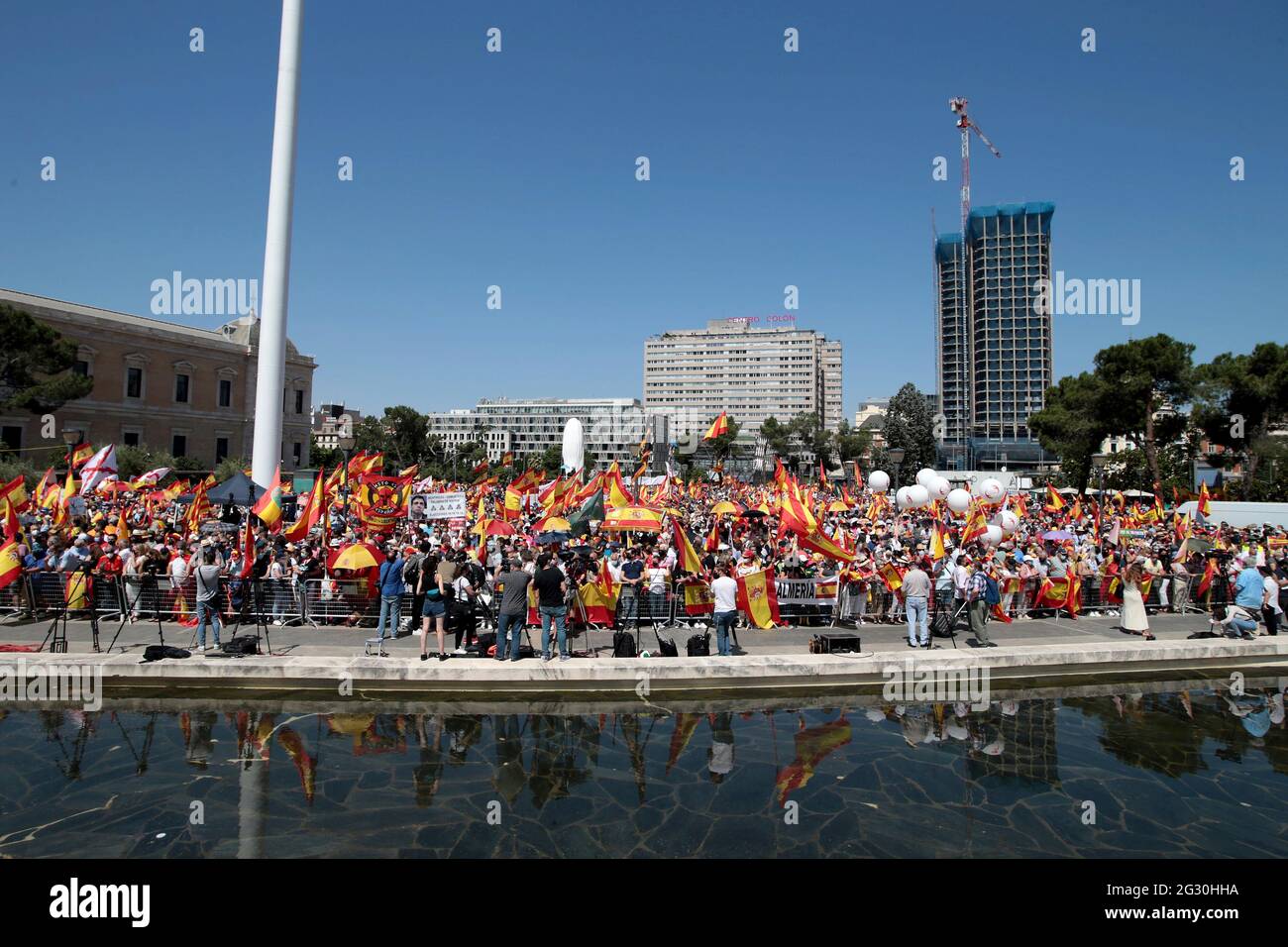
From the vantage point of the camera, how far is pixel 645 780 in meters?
7.21

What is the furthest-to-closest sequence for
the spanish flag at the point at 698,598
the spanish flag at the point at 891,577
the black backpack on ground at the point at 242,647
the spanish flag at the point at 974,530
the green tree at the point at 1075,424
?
the green tree at the point at 1075,424 → the spanish flag at the point at 974,530 → the spanish flag at the point at 891,577 → the spanish flag at the point at 698,598 → the black backpack on ground at the point at 242,647

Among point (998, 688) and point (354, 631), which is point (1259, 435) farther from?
point (354, 631)

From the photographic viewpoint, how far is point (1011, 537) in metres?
19.3

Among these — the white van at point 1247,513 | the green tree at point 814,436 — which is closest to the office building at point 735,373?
the green tree at point 814,436

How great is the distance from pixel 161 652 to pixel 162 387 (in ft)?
212

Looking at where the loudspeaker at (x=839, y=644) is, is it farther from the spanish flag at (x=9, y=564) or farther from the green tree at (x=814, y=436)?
the green tree at (x=814, y=436)

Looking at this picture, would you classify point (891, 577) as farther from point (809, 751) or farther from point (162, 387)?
point (162, 387)

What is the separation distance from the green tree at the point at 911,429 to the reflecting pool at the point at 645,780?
6499cm

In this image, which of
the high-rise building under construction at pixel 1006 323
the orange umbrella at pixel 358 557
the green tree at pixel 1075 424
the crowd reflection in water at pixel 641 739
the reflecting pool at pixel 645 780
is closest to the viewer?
the reflecting pool at pixel 645 780

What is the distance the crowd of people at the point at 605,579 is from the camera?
37.4 feet

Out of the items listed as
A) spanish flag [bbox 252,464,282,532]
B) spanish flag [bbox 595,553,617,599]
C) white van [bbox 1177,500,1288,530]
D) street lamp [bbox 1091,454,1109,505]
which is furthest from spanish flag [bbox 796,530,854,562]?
white van [bbox 1177,500,1288,530]

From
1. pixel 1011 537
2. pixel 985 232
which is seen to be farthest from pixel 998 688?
pixel 985 232

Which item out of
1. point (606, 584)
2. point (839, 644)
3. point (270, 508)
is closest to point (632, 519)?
point (606, 584)
